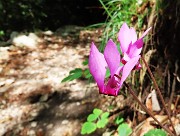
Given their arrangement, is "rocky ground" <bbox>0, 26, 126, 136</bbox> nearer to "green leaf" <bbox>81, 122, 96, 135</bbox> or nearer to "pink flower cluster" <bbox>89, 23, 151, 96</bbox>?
"green leaf" <bbox>81, 122, 96, 135</bbox>

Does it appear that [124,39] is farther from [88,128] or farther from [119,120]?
[119,120]

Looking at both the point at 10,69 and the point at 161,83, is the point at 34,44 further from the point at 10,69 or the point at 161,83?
the point at 161,83

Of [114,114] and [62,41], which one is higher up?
[62,41]

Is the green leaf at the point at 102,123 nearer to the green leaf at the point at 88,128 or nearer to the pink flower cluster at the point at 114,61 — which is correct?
the green leaf at the point at 88,128

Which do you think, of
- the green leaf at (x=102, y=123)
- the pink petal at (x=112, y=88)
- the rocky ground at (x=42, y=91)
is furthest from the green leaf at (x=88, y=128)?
the pink petal at (x=112, y=88)

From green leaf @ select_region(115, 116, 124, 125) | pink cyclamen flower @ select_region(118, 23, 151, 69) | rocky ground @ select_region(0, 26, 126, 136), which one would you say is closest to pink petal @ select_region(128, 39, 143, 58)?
pink cyclamen flower @ select_region(118, 23, 151, 69)

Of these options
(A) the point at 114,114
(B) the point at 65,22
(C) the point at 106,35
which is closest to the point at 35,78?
(C) the point at 106,35
